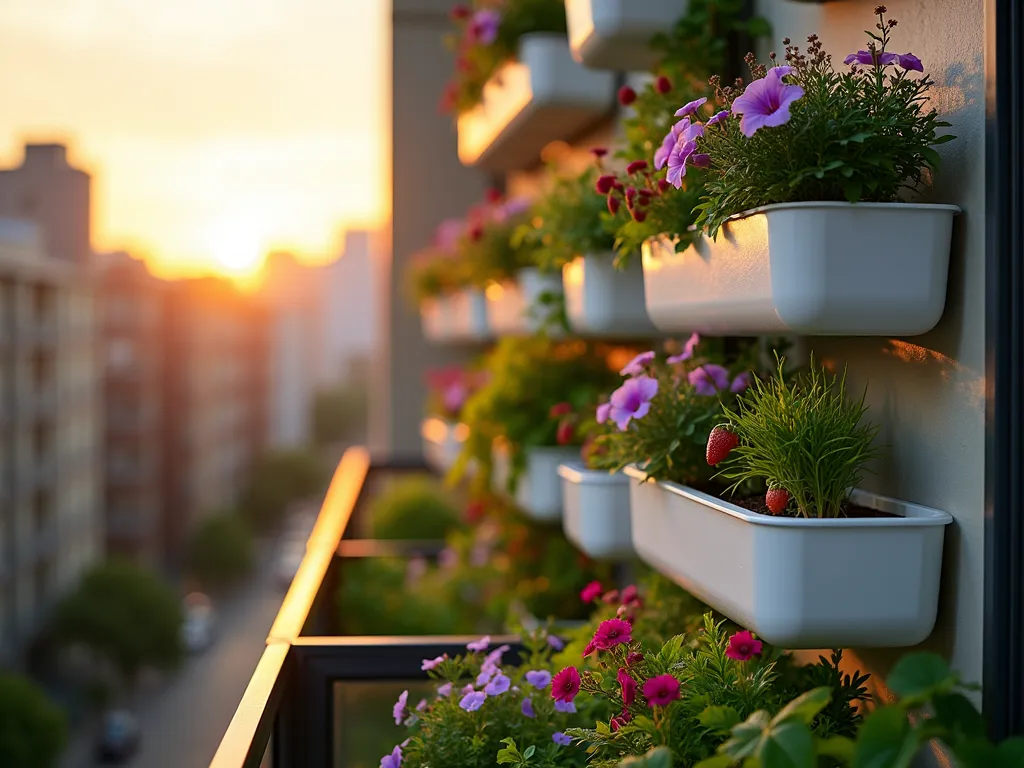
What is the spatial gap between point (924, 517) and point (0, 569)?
18.2 m

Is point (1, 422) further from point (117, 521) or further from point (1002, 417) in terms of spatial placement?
point (1002, 417)

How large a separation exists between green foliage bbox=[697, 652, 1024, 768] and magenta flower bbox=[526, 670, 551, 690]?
58 cm

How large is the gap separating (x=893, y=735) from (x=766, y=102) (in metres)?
0.67

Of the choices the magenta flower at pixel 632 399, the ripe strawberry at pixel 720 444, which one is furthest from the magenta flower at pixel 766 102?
the magenta flower at pixel 632 399

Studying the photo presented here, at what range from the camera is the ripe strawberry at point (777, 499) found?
1277 millimetres

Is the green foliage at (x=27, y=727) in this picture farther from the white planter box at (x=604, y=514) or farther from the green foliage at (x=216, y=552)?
the white planter box at (x=604, y=514)

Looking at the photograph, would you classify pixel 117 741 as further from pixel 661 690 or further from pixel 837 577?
pixel 837 577

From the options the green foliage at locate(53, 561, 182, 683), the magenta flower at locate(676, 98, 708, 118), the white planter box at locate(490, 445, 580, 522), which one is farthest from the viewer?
the green foliage at locate(53, 561, 182, 683)

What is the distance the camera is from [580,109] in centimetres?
280

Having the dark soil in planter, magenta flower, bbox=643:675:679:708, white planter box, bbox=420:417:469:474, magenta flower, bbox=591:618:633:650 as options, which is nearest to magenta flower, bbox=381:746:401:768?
magenta flower, bbox=591:618:633:650

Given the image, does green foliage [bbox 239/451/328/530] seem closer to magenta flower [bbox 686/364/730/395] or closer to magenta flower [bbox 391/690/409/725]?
magenta flower [bbox 391/690/409/725]

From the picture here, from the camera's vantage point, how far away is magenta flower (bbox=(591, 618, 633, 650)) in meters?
1.42

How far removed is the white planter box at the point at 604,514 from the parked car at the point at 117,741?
1711 cm

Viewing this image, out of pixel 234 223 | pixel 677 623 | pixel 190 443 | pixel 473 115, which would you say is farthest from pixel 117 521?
pixel 677 623
